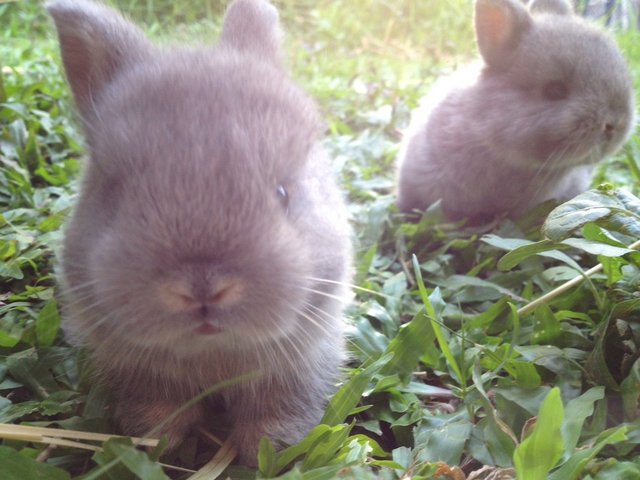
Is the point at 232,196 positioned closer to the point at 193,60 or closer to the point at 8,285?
the point at 193,60

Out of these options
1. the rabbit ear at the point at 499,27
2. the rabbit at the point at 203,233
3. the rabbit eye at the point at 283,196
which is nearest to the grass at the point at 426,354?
the rabbit at the point at 203,233

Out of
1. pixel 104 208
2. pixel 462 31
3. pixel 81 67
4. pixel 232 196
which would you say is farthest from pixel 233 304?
pixel 462 31

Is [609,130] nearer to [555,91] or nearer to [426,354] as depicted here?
[555,91]

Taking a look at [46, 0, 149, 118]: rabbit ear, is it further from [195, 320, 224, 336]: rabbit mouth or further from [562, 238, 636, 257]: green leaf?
[562, 238, 636, 257]: green leaf

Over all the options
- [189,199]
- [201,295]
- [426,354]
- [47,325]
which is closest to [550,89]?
[426,354]

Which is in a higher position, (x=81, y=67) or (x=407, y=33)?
(x=81, y=67)

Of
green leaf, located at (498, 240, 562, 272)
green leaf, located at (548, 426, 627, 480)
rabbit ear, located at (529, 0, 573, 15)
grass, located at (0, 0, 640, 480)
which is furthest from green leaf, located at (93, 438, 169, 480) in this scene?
rabbit ear, located at (529, 0, 573, 15)
